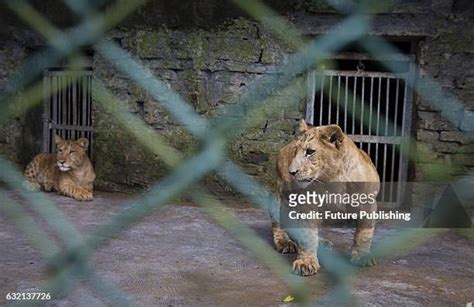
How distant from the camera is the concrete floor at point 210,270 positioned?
212 cm

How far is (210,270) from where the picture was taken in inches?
95.7

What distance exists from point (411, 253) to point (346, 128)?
49.9 inches

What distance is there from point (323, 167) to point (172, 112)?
1415 millimetres

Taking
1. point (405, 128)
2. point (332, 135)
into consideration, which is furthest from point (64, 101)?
point (332, 135)

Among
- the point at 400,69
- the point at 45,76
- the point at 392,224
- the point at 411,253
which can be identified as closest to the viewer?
the point at 411,253

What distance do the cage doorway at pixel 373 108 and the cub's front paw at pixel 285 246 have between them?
1265 millimetres

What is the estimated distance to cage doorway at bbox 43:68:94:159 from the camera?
4406 mm

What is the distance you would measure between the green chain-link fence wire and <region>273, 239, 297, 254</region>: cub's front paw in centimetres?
4

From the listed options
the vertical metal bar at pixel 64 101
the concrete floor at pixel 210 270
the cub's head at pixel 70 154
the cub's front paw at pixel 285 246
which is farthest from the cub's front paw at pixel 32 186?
the cub's front paw at pixel 285 246

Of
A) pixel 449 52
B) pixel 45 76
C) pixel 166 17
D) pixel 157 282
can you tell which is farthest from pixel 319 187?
pixel 45 76

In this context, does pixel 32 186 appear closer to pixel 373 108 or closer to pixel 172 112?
pixel 172 112

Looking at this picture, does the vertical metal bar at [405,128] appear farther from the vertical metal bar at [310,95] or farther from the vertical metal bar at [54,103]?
the vertical metal bar at [54,103]

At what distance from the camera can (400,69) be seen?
147 inches

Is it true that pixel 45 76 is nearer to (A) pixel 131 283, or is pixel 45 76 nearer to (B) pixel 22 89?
(B) pixel 22 89
